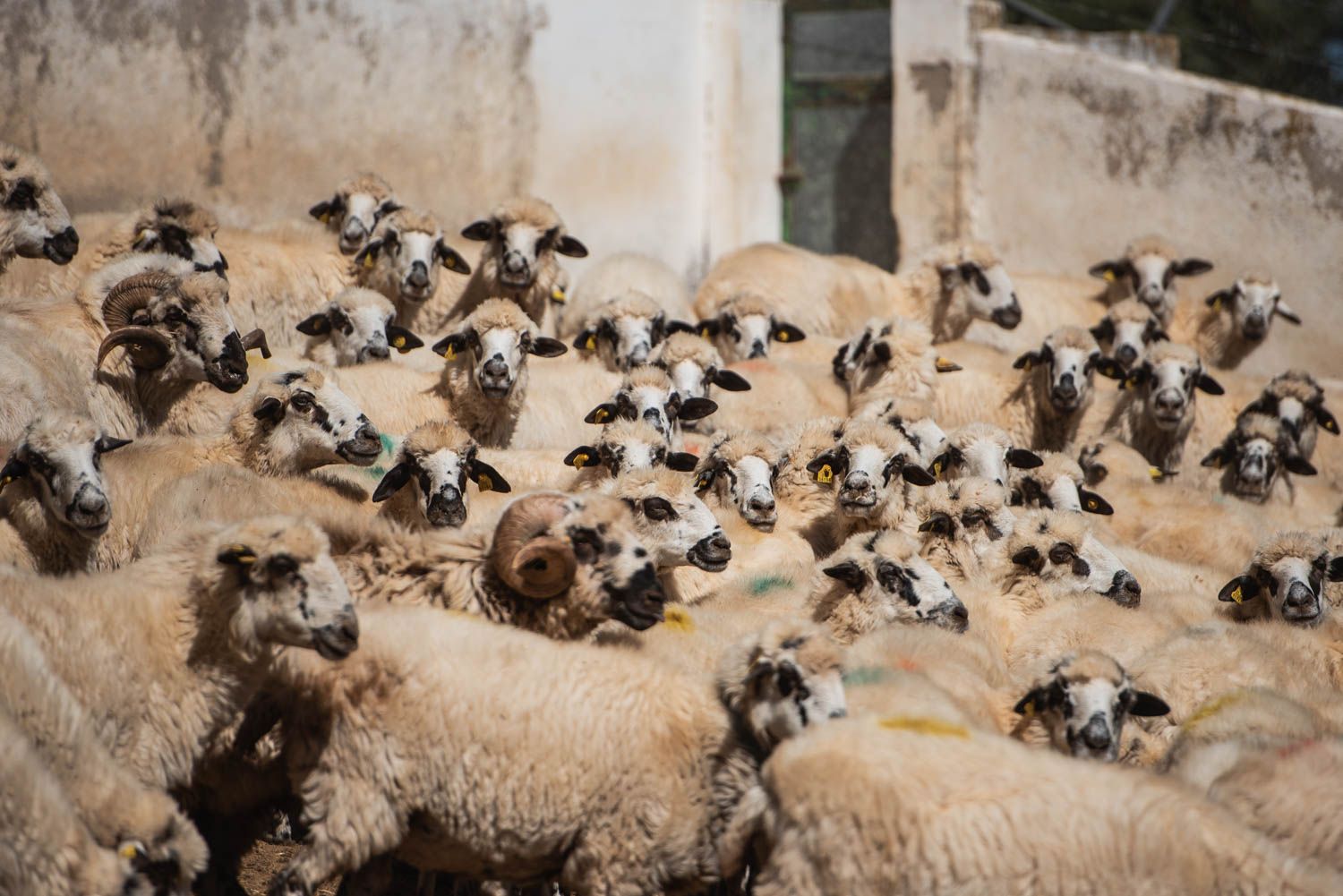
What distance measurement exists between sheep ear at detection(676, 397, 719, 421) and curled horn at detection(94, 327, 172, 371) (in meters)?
2.63

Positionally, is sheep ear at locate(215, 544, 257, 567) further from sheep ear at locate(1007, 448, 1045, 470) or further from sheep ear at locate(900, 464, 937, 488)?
sheep ear at locate(1007, 448, 1045, 470)

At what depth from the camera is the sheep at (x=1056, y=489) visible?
8.30 meters

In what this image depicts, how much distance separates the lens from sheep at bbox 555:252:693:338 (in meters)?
10.9

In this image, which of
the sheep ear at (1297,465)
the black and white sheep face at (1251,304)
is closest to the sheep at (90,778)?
the sheep ear at (1297,465)

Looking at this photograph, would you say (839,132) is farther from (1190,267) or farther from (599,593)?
(599,593)

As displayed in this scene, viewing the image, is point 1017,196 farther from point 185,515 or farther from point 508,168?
point 185,515

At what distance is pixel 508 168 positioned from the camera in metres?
12.0

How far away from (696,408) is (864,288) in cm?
399

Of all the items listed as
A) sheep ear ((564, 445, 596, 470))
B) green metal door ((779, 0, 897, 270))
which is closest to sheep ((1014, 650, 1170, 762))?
sheep ear ((564, 445, 596, 470))

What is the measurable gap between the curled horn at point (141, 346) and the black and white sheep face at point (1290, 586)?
5159 millimetres

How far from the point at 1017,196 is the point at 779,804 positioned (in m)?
10.2

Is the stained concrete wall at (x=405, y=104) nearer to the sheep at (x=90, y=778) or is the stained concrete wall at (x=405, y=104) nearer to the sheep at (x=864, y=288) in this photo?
the sheep at (x=864, y=288)

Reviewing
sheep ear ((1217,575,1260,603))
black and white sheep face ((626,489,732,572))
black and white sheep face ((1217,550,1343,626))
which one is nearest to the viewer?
black and white sheep face ((626,489,732,572))

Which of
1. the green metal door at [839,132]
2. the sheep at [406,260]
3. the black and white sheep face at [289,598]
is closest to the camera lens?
the black and white sheep face at [289,598]
